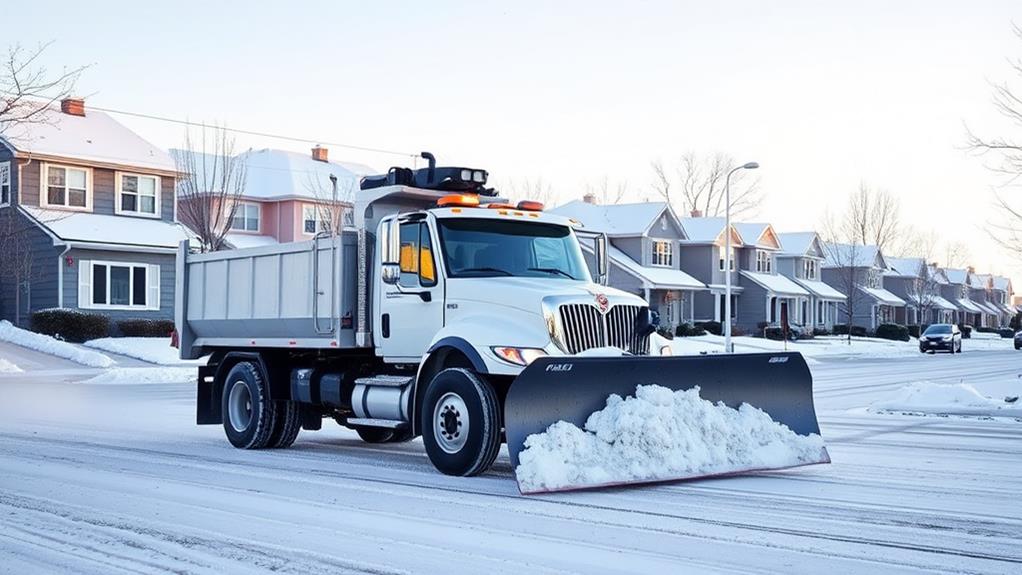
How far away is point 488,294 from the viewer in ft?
37.3

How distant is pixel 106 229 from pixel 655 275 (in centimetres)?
3216

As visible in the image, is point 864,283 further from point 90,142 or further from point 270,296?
point 270,296

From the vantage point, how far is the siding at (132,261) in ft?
131

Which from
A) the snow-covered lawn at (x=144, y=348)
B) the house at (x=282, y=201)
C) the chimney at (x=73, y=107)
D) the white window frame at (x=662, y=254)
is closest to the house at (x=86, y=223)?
the chimney at (x=73, y=107)

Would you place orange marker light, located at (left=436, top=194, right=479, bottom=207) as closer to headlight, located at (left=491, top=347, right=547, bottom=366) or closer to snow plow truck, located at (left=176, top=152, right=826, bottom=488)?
snow plow truck, located at (left=176, top=152, right=826, bottom=488)

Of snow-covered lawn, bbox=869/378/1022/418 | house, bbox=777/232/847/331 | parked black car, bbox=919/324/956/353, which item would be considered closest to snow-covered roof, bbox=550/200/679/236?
parked black car, bbox=919/324/956/353

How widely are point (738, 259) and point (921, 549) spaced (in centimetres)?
7016

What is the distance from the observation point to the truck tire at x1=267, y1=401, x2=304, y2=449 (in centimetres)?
1405

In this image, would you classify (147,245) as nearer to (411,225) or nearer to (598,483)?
(411,225)

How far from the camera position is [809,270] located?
3396 inches

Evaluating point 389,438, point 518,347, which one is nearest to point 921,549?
point 518,347

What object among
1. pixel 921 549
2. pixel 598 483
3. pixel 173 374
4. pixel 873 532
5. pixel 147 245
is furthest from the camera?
pixel 147 245

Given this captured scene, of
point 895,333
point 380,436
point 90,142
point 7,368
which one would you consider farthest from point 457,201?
point 895,333

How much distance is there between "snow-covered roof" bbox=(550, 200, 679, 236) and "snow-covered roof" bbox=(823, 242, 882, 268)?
808 inches
